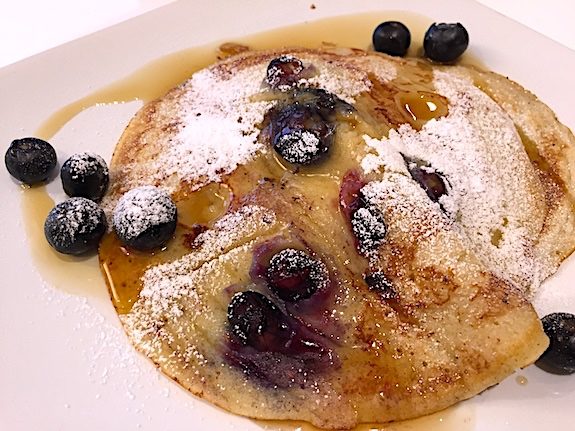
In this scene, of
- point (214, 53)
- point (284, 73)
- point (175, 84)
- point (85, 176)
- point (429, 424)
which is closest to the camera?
point (429, 424)

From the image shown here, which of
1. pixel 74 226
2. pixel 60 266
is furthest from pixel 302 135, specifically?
pixel 60 266

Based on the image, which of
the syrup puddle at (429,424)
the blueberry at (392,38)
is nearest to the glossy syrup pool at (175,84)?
the syrup puddle at (429,424)

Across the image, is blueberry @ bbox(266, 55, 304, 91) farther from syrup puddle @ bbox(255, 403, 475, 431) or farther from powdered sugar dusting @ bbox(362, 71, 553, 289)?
syrup puddle @ bbox(255, 403, 475, 431)

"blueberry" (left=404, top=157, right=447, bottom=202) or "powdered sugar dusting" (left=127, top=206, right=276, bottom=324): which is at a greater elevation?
"blueberry" (left=404, top=157, right=447, bottom=202)

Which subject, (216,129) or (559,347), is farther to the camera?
(216,129)

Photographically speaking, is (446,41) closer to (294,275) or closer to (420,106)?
(420,106)

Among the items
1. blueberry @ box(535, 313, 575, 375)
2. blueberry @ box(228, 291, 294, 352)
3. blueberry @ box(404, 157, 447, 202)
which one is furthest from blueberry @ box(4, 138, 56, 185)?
blueberry @ box(535, 313, 575, 375)

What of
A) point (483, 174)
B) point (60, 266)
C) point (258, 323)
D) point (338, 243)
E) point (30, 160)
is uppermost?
point (483, 174)

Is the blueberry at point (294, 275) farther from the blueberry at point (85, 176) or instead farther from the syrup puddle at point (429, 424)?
the blueberry at point (85, 176)
